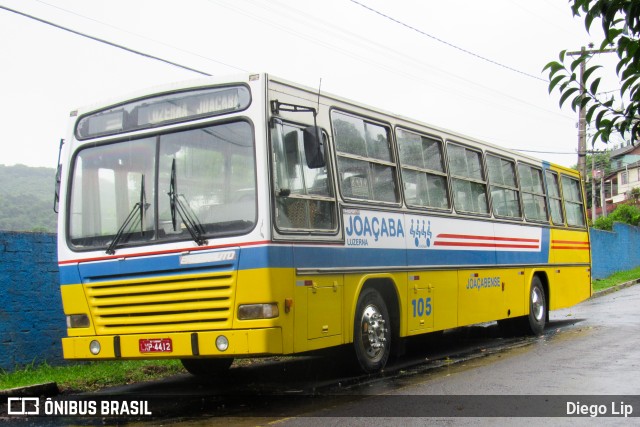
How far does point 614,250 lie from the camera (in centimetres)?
3294

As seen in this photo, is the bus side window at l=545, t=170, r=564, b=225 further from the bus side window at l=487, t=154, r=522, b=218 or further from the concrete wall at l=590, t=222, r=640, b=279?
the concrete wall at l=590, t=222, r=640, b=279

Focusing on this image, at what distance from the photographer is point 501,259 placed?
1261 cm

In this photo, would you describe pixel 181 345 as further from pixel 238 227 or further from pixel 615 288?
pixel 615 288

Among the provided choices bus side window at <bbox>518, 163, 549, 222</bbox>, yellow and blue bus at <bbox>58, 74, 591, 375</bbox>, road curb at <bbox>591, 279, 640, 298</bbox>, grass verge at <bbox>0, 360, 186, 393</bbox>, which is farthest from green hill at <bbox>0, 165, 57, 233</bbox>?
road curb at <bbox>591, 279, 640, 298</bbox>

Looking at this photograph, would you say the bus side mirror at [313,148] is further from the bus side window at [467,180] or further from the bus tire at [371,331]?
the bus side window at [467,180]

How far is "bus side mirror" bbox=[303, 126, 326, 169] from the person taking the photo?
750 cm

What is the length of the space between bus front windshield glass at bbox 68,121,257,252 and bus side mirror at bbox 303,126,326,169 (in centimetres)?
55

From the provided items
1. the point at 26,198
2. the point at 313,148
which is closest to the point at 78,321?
the point at 313,148

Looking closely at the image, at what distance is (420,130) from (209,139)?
399cm

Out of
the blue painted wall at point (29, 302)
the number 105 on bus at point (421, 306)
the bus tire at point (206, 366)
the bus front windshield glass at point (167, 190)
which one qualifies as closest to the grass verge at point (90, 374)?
the blue painted wall at point (29, 302)

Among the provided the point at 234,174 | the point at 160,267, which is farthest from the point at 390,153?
the point at 160,267

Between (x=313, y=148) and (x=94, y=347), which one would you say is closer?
(x=313, y=148)

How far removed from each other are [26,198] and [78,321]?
15.5 meters

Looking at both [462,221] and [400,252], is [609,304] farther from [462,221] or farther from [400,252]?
[400,252]
